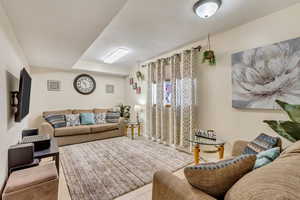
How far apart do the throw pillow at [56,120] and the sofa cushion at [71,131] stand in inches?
8.6

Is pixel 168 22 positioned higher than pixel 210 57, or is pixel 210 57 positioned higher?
pixel 168 22

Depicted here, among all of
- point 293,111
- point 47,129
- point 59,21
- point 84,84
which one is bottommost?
point 47,129

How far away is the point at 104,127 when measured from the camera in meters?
4.08

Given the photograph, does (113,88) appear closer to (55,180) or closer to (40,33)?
(40,33)

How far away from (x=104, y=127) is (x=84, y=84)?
1.88 meters

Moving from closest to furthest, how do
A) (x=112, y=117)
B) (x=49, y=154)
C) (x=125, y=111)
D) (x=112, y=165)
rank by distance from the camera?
(x=49, y=154) → (x=112, y=165) → (x=112, y=117) → (x=125, y=111)

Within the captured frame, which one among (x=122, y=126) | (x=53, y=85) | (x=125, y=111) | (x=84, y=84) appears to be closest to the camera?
(x=53, y=85)

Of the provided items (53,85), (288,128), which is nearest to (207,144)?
(288,128)

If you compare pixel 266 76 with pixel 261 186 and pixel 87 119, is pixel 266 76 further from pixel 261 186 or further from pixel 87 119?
pixel 87 119

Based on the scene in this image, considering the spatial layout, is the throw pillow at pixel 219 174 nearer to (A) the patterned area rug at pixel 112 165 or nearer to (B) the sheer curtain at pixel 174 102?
(A) the patterned area rug at pixel 112 165

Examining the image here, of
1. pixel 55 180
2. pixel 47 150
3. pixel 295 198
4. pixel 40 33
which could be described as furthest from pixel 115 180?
pixel 40 33

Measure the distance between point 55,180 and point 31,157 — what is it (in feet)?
2.01

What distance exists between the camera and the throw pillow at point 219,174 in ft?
2.63

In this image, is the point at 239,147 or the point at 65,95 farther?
the point at 65,95
